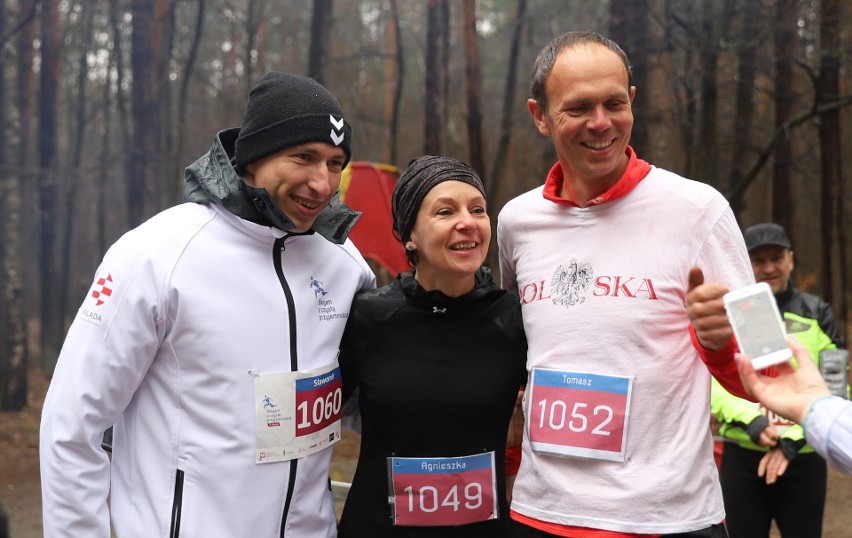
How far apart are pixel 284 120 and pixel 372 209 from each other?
8.67 m

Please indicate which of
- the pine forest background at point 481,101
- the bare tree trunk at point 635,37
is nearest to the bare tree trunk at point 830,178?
the pine forest background at point 481,101

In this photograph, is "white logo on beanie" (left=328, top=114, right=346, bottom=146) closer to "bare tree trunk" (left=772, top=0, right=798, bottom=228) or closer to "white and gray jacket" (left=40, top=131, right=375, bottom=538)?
"white and gray jacket" (left=40, top=131, right=375, bottom=538)

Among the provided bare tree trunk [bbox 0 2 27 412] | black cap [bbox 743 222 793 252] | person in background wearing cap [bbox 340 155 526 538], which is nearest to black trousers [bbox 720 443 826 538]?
black cap [bbox 743 222 793 252]

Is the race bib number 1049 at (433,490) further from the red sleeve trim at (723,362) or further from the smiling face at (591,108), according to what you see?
the smiling face at (591,108)

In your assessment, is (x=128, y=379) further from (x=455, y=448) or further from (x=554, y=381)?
(x=554, y=381)

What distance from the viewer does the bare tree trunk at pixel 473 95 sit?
15.0 metres

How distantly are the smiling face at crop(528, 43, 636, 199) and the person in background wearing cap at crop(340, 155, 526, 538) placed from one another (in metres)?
0.48

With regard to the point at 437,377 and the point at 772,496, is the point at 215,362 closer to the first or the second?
the point at 437,377

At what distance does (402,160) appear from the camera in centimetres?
2800

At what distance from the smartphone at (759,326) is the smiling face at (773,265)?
10.1 feet

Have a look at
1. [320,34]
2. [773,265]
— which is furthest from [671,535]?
[320,34]

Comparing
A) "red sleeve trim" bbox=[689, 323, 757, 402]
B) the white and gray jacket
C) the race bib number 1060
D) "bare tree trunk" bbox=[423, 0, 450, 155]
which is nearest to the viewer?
"red sleeve trim" bbox=[689, 323, 757, 402]

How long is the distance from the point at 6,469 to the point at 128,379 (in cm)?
848

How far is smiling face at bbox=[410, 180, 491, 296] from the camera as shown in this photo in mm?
2842
